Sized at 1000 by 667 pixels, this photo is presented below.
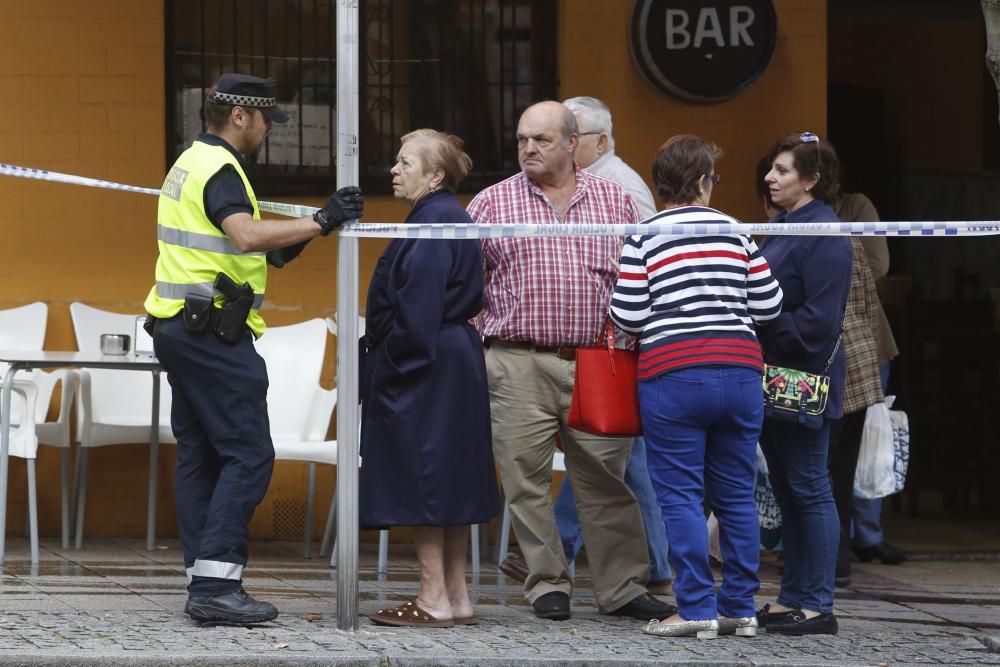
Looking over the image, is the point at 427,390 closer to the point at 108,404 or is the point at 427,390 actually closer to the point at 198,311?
the point at 198,311

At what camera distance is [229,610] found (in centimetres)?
622

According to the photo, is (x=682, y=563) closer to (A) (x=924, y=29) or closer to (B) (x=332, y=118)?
(B) (x=332, y=118)

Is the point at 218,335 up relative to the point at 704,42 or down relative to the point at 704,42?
down

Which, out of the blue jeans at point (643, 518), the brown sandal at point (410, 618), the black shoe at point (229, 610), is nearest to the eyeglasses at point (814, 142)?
the blue jeans at point (643, 518)

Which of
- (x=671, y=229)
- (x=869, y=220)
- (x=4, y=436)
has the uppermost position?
(x=869, y=220)

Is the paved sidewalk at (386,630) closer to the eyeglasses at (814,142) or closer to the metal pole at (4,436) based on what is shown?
the metal pole at (4,436)

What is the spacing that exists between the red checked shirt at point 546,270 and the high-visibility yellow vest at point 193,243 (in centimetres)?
96

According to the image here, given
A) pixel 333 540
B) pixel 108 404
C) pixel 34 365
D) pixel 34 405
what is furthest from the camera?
pixel 108 404

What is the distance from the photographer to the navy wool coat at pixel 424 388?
20.4 ft

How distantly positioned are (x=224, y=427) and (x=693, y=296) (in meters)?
1.70

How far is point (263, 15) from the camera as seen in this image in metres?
8.99

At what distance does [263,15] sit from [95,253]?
4.81ft

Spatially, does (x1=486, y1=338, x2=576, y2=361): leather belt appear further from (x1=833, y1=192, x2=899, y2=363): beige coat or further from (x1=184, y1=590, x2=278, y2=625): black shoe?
(x1=833, y1=192, x2=899, y2=363): beige coat

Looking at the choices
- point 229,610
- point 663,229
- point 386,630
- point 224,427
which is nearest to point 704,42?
point 663,229
